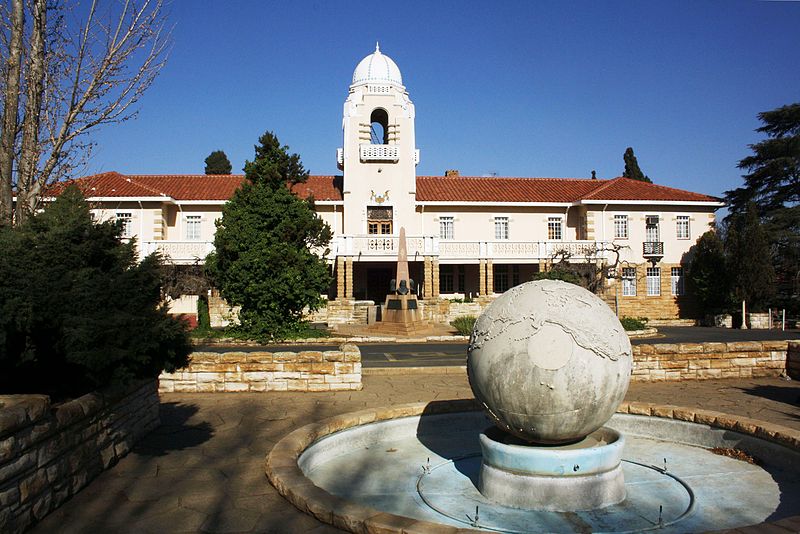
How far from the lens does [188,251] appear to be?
33.4 metres

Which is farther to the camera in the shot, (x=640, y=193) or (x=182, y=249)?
(x=640, y=193)

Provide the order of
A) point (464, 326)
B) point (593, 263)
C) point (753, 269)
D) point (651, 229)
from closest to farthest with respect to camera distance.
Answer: point (464, 326) < point (753, 269) < point (593, 263) < point (651, 229)

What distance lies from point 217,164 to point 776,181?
160 feet

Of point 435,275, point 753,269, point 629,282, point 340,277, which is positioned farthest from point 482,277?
point 753,269

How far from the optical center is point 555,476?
18.6ft

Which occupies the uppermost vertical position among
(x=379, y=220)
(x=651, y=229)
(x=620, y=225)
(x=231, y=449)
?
(x=379, y=220)

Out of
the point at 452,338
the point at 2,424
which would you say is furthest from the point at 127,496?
the point at 452,338

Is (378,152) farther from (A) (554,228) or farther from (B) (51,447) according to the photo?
(B) (51,447)

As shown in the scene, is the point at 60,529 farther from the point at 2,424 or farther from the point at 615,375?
the point at 615,375

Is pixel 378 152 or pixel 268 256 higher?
pixel 378 152

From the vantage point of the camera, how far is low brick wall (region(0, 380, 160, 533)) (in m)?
4.69

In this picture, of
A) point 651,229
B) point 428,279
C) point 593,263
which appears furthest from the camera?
point 651,229

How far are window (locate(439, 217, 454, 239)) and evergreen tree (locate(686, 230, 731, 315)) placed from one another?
1506 centimetres

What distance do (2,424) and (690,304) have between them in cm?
3867
